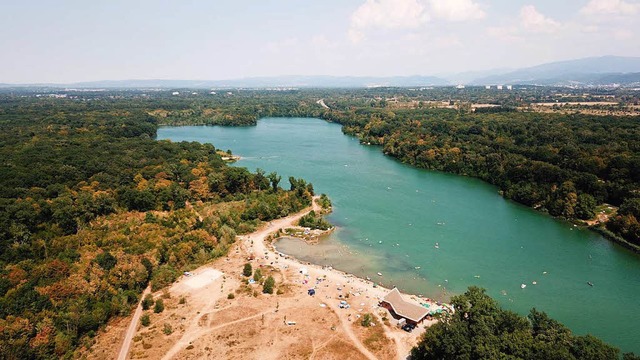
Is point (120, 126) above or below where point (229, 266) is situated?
above

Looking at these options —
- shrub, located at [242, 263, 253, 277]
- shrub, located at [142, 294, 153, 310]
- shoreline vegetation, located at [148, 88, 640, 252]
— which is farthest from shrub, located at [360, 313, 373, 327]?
shoreline vegetation, located at [148, 88, 640, 252]

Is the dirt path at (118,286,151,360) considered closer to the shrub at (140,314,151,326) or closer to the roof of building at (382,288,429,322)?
the shrub at (140,314,151,326)

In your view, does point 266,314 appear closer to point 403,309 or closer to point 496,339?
point 403,309

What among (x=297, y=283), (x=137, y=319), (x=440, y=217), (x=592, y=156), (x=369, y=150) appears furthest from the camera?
(x=369, y=150)

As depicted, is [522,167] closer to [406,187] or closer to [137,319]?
[406,187]

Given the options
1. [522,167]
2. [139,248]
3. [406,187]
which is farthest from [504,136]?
[139,248]

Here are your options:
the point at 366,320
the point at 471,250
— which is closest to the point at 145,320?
the point at 366,320
